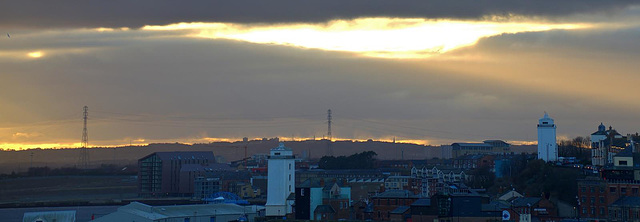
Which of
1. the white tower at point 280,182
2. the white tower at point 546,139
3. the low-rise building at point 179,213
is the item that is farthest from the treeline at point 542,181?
the low-rise building at point 179,213

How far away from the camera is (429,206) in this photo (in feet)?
295

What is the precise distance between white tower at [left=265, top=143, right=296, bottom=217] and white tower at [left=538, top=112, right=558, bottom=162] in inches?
1330

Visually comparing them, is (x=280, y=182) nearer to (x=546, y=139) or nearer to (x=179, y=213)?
(x=179, y=213)

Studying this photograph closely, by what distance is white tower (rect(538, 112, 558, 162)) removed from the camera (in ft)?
405

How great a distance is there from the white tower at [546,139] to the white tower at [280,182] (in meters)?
33.8

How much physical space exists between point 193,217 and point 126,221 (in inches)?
301

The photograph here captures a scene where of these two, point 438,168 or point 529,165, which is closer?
point 529,165

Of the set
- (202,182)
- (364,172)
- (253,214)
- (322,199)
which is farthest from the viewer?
(202,182)

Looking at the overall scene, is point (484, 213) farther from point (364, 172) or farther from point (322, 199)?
point (364, 172)

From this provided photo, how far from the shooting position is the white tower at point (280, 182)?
106250 mm

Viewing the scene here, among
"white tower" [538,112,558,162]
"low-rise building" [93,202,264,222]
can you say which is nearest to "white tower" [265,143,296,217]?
"low-rise building" [93,202,264,222]

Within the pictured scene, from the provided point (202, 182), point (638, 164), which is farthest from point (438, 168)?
point (638, 164)

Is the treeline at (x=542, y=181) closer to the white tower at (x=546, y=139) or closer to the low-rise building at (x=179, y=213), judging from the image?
the white tower at (x=546, y=139)

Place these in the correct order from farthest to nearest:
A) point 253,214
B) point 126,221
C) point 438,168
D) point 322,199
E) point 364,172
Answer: point 364,172, point 438,168, point 253,214, point 322,199, point 126,221
